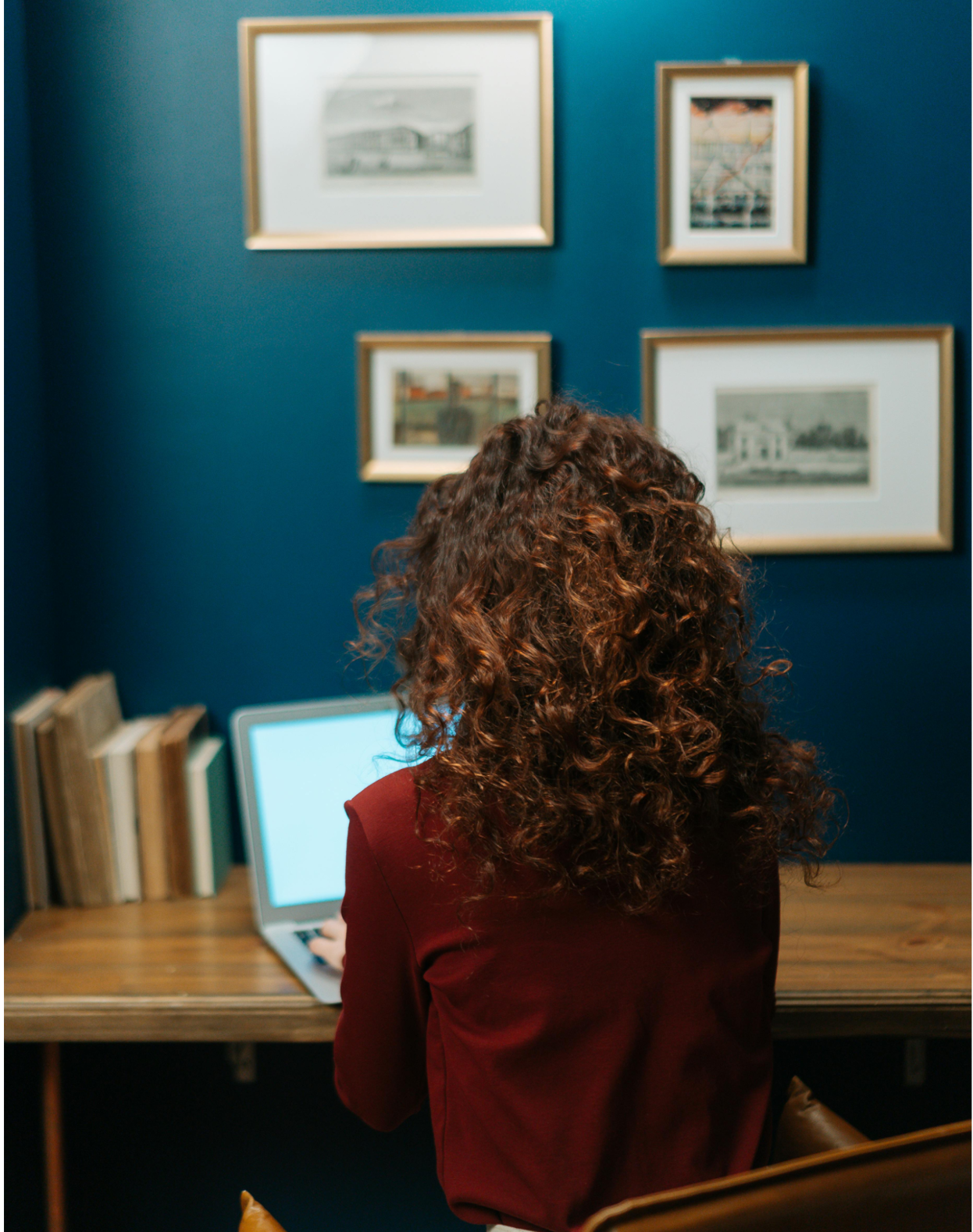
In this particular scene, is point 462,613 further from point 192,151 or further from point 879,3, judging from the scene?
point 879,3

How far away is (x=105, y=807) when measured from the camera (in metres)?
1.61

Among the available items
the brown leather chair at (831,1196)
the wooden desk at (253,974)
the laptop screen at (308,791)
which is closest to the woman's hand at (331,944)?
the wooden desk at (253,974)

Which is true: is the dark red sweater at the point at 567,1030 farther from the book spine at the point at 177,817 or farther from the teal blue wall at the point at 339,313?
the teal blue wall at the point at 339,313

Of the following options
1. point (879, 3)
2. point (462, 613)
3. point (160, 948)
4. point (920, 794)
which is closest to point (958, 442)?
point (920, 794)

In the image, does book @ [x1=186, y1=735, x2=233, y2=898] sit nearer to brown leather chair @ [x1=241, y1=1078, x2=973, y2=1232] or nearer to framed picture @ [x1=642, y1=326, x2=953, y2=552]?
framed picture @ [x1=642, y1=326, x2=953, y2=552]

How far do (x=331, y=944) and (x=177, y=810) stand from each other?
1.36 feet

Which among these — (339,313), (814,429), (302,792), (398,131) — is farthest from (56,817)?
(814,429)

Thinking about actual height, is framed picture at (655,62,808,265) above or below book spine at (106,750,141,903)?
above

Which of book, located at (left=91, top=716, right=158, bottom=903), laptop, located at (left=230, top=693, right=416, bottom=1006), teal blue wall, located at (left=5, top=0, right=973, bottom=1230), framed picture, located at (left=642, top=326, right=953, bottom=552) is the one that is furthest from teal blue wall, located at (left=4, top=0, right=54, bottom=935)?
framed picture, located at (left=642, top=326, right=953, bottom=552)

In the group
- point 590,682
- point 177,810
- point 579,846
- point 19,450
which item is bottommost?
point 177,810

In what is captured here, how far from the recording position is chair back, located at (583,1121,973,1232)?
2.13ft

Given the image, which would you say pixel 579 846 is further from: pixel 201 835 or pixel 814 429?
pixel 814 429

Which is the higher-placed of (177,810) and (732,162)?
(732,162)

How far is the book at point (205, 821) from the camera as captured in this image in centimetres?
165
